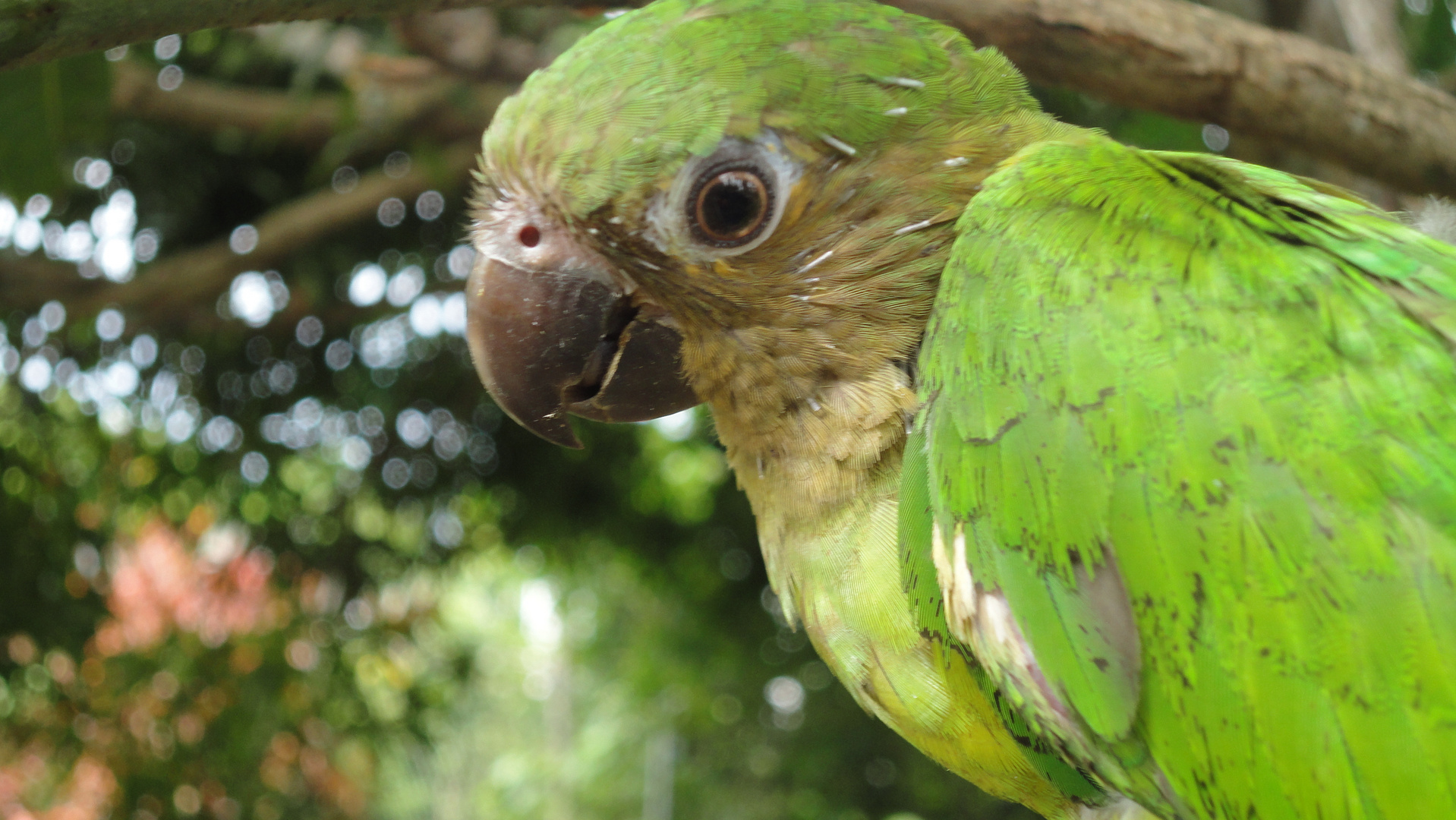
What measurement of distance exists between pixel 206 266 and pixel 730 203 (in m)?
2.69

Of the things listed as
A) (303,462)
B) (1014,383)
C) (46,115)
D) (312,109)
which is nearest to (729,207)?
(1014,383)

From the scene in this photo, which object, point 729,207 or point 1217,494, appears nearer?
point 1217,494

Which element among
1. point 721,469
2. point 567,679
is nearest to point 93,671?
point 721,469

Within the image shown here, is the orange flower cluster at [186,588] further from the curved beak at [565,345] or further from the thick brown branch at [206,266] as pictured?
the curved beak at [565,345]

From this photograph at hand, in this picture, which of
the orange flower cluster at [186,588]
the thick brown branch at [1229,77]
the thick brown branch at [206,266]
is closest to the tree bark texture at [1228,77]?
the thick brown branch at [1229,77]

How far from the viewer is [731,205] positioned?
3.22 feet

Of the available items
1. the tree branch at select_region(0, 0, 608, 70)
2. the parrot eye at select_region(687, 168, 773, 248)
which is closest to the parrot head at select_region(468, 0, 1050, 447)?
the parrot eye at select_region(687, 168, 773, 248)

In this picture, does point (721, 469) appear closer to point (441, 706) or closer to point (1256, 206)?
point (441, 706)

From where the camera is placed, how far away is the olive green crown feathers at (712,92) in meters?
0.95

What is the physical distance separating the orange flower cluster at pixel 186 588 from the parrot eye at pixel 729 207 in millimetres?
3177

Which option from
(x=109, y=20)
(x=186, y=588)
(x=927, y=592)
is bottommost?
(x=186, y=588)

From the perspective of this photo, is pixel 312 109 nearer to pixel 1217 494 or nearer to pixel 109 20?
pixel 109 20

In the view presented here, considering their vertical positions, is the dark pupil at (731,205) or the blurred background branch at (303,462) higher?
the dark pupil at (731,205)

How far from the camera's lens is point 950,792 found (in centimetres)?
411
